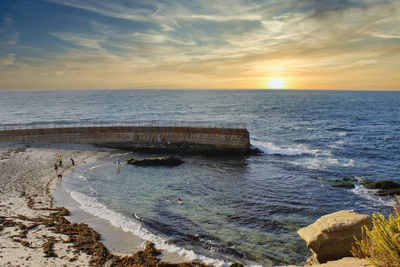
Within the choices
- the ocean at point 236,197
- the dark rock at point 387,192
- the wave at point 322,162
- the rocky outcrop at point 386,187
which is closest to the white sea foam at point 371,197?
the ocean at point 236,197

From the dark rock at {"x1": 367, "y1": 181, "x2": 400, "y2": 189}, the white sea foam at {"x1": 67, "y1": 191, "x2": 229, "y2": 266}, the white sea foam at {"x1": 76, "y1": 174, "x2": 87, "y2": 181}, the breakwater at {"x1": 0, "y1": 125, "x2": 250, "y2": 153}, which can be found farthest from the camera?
the breakwater at {"x1": 0, "y1": 125, "x2": 250, "y2": 153}

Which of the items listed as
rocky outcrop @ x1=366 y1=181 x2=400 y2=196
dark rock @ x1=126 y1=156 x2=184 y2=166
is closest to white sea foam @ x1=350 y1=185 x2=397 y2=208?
rocky outcrop @ x1=366 y1=181 x2=400 y2=196

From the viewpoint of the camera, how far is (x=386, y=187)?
24.9m

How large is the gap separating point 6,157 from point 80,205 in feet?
64.5

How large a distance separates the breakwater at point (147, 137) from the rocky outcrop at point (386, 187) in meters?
17.4

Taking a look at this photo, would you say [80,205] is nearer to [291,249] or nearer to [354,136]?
[291,249]

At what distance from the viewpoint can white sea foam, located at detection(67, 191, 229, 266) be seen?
1404 cm

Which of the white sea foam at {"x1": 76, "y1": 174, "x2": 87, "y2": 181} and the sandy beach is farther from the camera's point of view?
the white sea foam at {"x1": 76, "y1": 174, "x2": 87, "y2": 181}

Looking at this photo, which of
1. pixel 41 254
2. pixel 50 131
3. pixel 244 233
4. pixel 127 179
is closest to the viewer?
pixel 41 254

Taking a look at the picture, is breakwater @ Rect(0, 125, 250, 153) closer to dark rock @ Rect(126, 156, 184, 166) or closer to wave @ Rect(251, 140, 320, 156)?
wave @ Rect(251, 140, 320, 156)

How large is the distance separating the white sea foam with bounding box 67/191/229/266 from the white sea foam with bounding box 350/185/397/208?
15.8 metres

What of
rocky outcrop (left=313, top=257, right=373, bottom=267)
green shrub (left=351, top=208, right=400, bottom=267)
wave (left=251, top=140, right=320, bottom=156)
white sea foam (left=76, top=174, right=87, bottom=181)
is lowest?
white sea foam (left=76, top=174, right=87, bottom=181)

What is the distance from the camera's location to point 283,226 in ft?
58.9

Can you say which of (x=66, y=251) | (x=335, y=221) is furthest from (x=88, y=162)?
(x=335, y=221)
